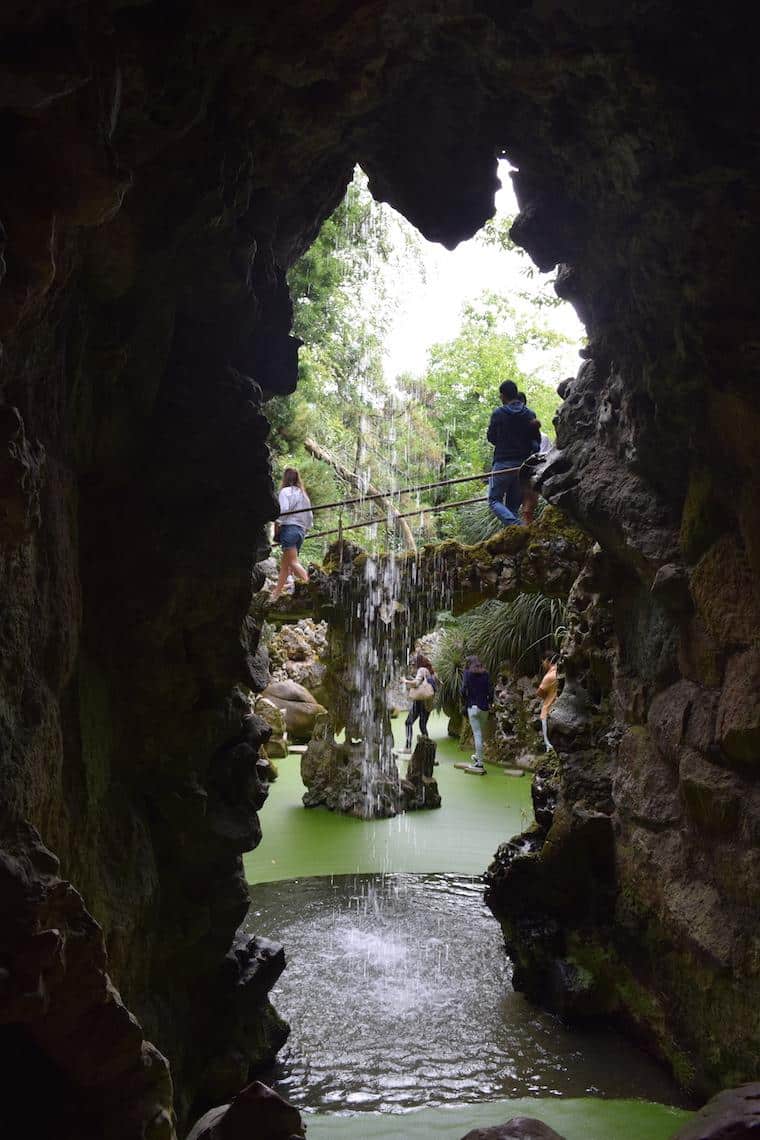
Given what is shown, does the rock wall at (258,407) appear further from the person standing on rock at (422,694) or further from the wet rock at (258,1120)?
the person standing on rock at (422,694)

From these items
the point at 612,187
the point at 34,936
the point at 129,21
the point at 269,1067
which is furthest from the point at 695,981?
the point at 129,21

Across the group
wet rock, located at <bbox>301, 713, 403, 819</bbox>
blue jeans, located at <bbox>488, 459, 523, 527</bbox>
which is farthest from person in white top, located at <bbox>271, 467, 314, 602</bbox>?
wet rock, located at <bbox>301, 713, 403, 819</bbox>

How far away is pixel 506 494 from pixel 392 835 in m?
3.85

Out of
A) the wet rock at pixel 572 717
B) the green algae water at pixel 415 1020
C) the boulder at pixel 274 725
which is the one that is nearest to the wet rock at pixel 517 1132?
the green algae water at pixel 415 1020

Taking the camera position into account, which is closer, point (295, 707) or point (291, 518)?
point (291, 518)

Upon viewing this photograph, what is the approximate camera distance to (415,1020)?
504 cm

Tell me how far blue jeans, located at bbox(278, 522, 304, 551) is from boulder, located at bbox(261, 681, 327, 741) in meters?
6.47

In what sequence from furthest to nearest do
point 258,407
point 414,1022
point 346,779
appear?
1. point 346,779
2. point 414,1022
3. point 258,407

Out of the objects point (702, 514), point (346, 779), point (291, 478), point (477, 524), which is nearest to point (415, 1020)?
point (702, 514)

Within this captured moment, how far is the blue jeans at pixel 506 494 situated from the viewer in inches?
322

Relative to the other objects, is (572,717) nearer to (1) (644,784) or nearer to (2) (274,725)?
(1) (644,784)

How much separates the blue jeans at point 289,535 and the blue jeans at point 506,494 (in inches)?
79.2

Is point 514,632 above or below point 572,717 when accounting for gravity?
above

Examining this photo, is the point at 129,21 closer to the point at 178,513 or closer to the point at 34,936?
the point at 178,513
